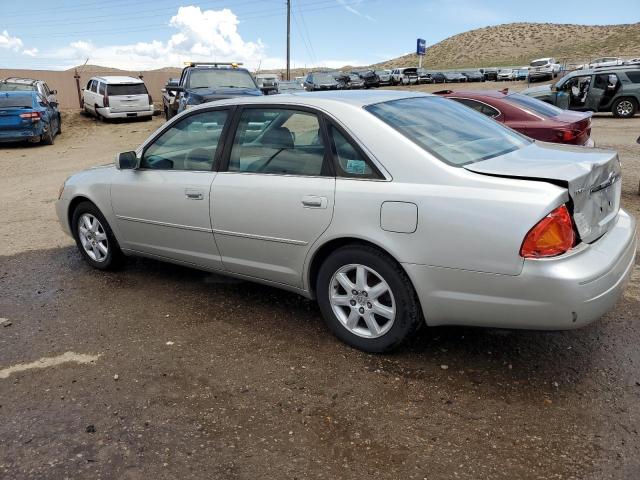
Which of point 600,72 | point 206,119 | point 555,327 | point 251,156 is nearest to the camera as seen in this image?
point 555,327

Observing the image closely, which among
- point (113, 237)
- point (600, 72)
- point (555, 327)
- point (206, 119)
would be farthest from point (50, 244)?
point (600, 72)

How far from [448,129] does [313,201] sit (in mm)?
999

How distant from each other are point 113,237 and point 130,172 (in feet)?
2.22

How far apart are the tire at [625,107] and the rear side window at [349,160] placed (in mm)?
18548

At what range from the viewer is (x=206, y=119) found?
4.22 meters

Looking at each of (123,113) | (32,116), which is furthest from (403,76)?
(32,116)

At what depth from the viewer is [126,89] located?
2066 centimetres

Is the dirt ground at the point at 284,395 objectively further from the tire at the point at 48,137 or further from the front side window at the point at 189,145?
the tire at the point at 48,137

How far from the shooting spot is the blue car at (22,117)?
14648 millimetres

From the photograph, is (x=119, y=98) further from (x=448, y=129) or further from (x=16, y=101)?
(x=448, y=129)

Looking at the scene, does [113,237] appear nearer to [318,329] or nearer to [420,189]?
[318,329]

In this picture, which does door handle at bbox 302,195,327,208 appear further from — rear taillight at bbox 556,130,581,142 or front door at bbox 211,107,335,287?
rear taillight at bbox 556,130,581,142

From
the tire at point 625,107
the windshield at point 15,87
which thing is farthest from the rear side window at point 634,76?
the windshield at point 15,87

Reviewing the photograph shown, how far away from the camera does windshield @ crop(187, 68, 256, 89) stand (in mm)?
12898
